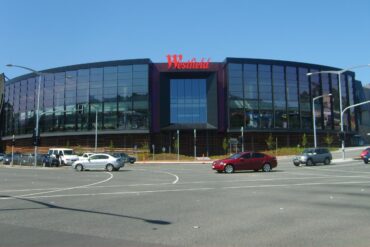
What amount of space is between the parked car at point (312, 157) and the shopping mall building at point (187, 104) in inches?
1298

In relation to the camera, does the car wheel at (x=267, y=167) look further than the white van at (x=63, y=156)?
No

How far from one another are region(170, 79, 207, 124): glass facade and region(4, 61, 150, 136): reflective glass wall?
19.8 feet

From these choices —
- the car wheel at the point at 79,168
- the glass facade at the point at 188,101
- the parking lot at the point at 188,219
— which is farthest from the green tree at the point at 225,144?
the parking lot at the point at 188,219

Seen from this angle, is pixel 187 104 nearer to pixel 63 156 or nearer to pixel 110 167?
pixel 63 156

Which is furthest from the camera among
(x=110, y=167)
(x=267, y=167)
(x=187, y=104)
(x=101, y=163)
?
(x=187, y=104)

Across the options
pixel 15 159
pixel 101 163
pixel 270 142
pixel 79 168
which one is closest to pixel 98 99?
pixel 15 159

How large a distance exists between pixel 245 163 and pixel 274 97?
160 ft

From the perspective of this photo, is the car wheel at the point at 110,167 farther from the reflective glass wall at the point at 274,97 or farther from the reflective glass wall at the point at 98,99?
the reflective glass wall at the point at 274,97

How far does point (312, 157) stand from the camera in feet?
130

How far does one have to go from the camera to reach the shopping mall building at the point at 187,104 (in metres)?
75.4

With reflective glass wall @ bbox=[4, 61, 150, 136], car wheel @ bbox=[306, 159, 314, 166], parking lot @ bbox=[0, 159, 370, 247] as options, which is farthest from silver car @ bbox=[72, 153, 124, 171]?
reflective glass wall @ bbox=[4, 61, 150, 136]

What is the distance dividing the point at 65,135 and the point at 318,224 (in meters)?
74.7

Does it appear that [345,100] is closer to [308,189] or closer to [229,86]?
[229,86]

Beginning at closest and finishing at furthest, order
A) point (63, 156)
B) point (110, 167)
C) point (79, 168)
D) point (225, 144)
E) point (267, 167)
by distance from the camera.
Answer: point (267, 167), point (110, 167), point (79, 168), point (63, 156), point (225, 144)
